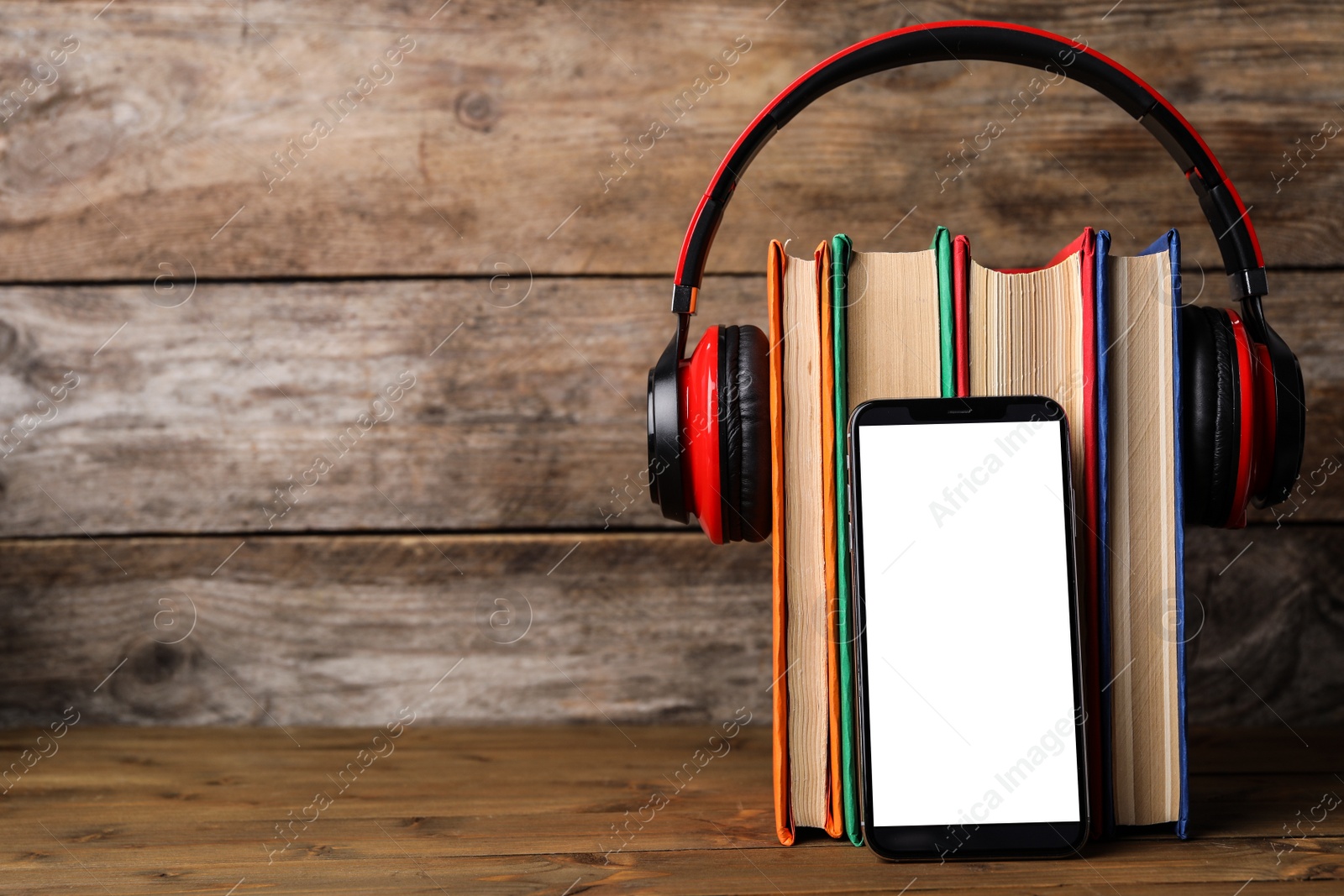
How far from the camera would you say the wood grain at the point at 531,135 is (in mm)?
788

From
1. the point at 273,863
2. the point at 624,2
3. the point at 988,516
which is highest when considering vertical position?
the point at 624,2

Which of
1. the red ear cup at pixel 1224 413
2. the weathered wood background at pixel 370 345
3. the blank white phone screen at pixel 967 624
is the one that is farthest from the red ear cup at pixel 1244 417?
the weathered wood background at pixel 370 345

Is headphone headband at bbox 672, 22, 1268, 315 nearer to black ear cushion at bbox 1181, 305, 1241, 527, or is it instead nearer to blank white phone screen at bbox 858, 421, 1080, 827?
black ear cushion at bbox 1181, 305, 1241, 527

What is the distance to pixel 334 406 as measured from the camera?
31.7 inches

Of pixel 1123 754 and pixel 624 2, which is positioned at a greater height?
pixel 624 2

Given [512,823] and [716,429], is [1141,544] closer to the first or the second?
[716,429]

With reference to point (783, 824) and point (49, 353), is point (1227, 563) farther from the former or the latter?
point (49, 353)

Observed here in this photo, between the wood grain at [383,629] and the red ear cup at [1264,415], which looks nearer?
the red ear cup at [1264,415]

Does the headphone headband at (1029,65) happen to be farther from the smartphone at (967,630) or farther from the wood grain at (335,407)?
the wood grain at (335,407)

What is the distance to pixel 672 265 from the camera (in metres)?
0.80

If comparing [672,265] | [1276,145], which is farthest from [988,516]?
[1276,145]

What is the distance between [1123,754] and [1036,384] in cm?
22

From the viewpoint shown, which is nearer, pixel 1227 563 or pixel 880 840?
pixel 880 840

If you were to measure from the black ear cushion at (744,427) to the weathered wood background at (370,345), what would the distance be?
268 millimetres
